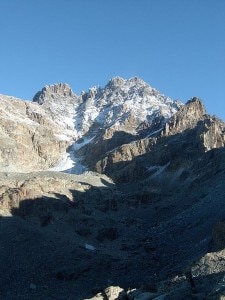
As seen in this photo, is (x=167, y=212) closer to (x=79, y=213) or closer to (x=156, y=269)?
(x=79, y=213)

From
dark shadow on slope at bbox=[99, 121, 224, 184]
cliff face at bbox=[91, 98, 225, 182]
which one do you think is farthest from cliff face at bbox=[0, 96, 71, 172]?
dark shadow on slope at bbox=[99, 121, 224, 184]

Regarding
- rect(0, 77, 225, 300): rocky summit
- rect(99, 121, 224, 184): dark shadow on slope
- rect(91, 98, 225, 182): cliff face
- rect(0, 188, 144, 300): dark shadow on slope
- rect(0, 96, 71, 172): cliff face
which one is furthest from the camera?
rect(0, 96, 71, 172): cliff face

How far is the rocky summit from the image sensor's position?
51406 mm

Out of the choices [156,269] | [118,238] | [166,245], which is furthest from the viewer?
[118,238]

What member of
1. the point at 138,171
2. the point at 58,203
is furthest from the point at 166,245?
the point at 138,171

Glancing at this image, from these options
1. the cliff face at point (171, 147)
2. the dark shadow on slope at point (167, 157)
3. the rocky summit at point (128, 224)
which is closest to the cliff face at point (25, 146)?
the rocky summit at point (128, 224)

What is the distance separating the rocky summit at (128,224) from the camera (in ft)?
169

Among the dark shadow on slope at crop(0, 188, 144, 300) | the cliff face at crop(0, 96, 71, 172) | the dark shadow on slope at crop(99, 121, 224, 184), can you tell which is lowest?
the dark shadow on slope at crop(0, 188, 144, 300)

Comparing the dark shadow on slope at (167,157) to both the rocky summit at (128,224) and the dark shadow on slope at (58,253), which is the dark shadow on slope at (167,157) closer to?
the rocky summit at (128,224)

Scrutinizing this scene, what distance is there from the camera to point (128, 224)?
3637 inches

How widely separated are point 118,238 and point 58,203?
13534mm

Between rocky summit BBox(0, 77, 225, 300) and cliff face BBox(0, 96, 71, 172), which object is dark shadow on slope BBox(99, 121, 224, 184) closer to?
rocky summit BBox(0, 77, 225, 300)

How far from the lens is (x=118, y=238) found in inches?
3238

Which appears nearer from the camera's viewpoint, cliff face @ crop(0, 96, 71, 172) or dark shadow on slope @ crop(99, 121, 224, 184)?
dark shadow on slope @ crop(99, 121, 224, 184)
